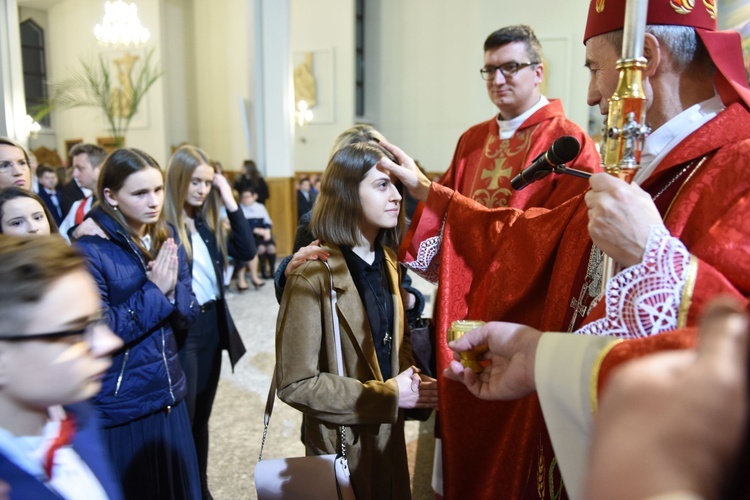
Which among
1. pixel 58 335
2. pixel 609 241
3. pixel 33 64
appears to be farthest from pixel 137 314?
pixel 33 64

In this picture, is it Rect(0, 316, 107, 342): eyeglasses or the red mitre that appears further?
the red mitre

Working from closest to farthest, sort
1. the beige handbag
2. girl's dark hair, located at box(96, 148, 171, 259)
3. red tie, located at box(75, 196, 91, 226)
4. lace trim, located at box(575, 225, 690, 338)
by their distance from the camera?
lace trim, located at box(575, 225, 690, 338) → the beige handbag → girl's dark hair, located at box(96, 148, 171, 259) → red tie, located at box(75, 196, 91, 226)

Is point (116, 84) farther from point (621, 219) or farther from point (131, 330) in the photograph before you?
point (621, 219)


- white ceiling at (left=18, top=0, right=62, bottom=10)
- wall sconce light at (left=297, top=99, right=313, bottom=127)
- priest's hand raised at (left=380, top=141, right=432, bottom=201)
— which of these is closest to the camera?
priest's hand raised at (left=380, top=141, right=432, bottom=201)

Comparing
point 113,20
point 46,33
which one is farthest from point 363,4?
point 46,33

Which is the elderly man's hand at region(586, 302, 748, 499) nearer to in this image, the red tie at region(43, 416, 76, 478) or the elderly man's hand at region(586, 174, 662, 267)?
the elderly man's hand at region(586, 174, 662, 267)

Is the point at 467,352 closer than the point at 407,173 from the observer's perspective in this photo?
Yes

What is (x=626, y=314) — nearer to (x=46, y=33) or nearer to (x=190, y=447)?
(x=190, y=447)

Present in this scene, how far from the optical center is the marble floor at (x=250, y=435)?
2811 millimetres

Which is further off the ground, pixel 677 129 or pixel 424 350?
pixel 677 129

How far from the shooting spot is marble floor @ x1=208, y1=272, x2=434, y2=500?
111 inches

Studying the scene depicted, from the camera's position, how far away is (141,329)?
75.6 inches

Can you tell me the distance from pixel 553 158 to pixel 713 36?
1.43 feet

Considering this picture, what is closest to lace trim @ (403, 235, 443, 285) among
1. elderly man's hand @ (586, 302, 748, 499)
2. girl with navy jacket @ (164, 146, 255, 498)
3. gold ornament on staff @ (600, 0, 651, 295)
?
gold ornament on staff @ (600, 0, 651, 295)
